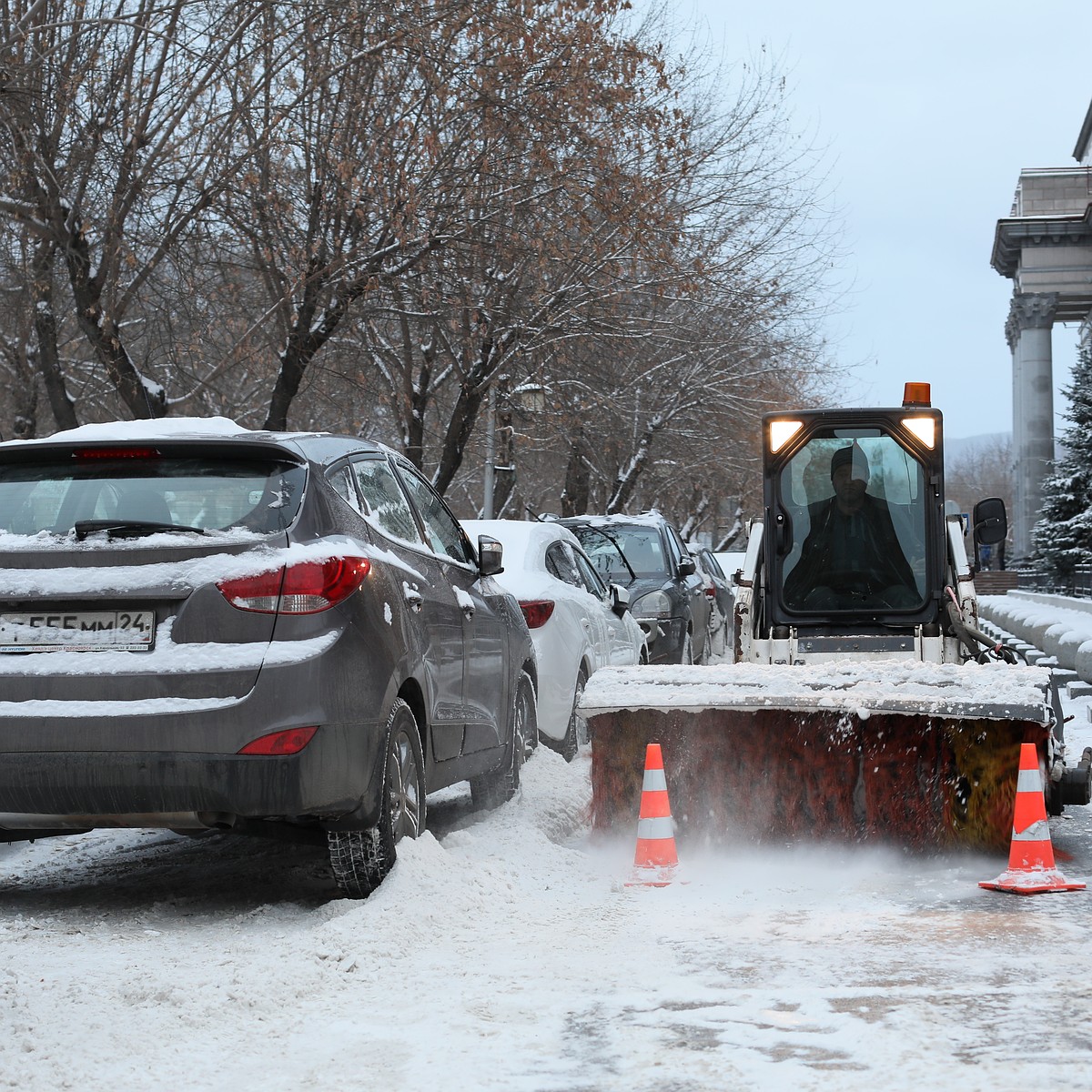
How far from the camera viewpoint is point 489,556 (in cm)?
804

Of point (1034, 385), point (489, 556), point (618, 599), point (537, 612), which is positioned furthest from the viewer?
point (1034, 385)

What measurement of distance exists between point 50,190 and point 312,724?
42.1 ft

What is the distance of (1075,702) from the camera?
51.1ft

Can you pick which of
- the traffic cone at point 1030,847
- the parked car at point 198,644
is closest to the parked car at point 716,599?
the traffic cone at point 1030,847

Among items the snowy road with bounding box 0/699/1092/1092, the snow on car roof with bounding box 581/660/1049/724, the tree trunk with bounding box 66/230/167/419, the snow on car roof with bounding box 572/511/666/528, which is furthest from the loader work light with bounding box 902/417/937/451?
the tree trunk with bounding box 66/230/167/419

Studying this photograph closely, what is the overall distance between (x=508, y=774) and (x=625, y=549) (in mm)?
8748

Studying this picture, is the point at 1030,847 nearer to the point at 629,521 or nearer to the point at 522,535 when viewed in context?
the point at 522,535

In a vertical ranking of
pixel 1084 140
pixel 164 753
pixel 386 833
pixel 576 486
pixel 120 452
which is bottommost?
pixel 386 833

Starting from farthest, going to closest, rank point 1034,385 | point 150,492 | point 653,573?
point 1034,385 < point 653,573 < point 150,492

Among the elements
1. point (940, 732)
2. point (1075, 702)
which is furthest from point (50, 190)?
point (940, 732)

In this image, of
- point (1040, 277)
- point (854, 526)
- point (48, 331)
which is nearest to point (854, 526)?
point (854, 526)

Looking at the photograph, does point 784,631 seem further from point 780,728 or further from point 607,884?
point 607,884

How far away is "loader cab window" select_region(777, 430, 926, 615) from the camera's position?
9.55 metres

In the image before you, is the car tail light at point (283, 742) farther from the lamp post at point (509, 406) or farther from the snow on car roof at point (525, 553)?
the lamp post at point (509, 406)
